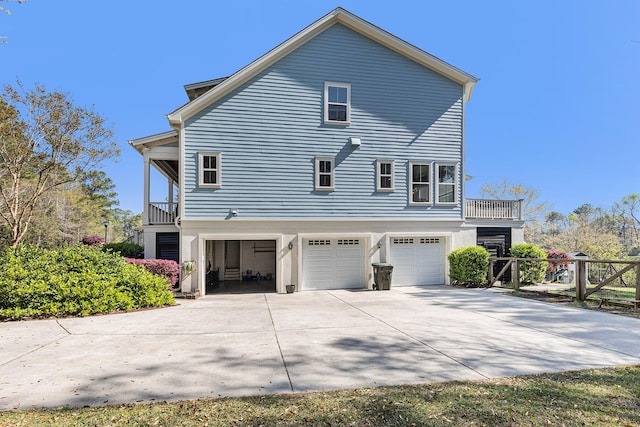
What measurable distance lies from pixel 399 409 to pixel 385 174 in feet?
34.0

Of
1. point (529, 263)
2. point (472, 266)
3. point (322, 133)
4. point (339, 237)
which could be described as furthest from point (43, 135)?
point (529, 263)

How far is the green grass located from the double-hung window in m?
9.12

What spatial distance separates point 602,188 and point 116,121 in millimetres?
79025

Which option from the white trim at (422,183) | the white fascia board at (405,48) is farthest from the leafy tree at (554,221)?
the white trim at (422,183)

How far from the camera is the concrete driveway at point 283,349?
3.69 meters

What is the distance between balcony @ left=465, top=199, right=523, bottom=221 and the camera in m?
15.0

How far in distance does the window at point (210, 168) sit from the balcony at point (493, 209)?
36.9 feet

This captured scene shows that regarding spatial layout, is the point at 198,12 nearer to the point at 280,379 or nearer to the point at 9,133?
the point at 9,133

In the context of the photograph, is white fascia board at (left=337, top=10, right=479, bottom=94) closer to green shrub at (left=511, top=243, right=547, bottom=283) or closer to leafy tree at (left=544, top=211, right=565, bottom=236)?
green shrub at (left=511, top=243, right=547, bottom=283)

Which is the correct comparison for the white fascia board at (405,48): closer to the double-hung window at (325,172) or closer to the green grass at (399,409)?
the double-hung window at (325,172)

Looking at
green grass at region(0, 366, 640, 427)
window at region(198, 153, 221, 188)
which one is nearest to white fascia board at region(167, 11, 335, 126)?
window at region(198, 153, 221, 188)

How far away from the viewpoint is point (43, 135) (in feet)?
42.5

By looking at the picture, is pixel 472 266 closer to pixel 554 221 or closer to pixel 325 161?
pixel 325 161

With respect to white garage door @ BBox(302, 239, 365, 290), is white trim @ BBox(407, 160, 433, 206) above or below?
above
